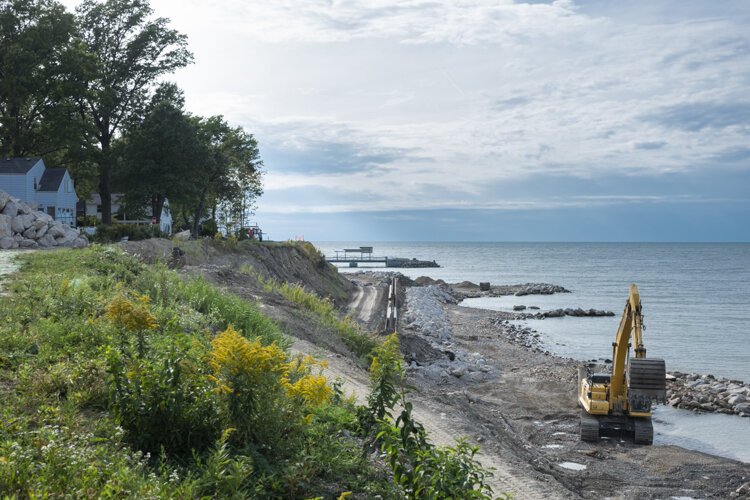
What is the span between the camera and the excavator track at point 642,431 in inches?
700

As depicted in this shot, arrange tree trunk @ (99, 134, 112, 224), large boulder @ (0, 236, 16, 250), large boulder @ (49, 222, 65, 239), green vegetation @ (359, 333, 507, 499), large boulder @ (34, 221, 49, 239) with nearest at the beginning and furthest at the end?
green vegetation @ (359, 333, 507, 499), large boulder @ (0, 236, 16, 250), large boulder @ (34, 221, 49, 239), large boulder @ (49, 222, 65, 239), tree trunk @ (99, 134, 112, 224)

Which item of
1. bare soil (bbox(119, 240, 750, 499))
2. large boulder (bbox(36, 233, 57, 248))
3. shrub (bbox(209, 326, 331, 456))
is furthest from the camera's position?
large boulder (bbox(36, 233, 57, 248))

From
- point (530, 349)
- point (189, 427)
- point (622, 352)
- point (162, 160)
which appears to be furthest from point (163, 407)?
point (162, 160)

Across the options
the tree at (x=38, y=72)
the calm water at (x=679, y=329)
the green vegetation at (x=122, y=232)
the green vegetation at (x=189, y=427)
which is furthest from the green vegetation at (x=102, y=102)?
the green vegetation at (x=189, y=427)

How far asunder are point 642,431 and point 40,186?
1740 inches

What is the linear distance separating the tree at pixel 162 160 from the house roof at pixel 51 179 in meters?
3.80

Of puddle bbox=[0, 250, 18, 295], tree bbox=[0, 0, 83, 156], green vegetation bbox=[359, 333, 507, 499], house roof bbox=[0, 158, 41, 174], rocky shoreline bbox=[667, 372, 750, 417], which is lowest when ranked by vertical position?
rocky shoreline bbox=[667, 372, 750, 417]

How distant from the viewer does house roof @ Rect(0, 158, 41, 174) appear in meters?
47.6

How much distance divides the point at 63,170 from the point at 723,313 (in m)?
48.5

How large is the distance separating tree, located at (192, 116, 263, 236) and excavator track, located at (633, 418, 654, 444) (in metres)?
41.4

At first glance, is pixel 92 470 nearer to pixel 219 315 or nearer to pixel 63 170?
pixel 219 315

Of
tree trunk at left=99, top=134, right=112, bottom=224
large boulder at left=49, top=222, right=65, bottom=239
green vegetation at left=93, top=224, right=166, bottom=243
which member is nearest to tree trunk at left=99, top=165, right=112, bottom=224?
tree trunk at left=99, top=134, right=112, bottom=224

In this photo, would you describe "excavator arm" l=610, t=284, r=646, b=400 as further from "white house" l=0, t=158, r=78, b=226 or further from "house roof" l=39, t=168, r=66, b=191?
"house roof" l=39, t=168, r=66, b=191

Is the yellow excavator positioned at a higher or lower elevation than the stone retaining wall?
lower
